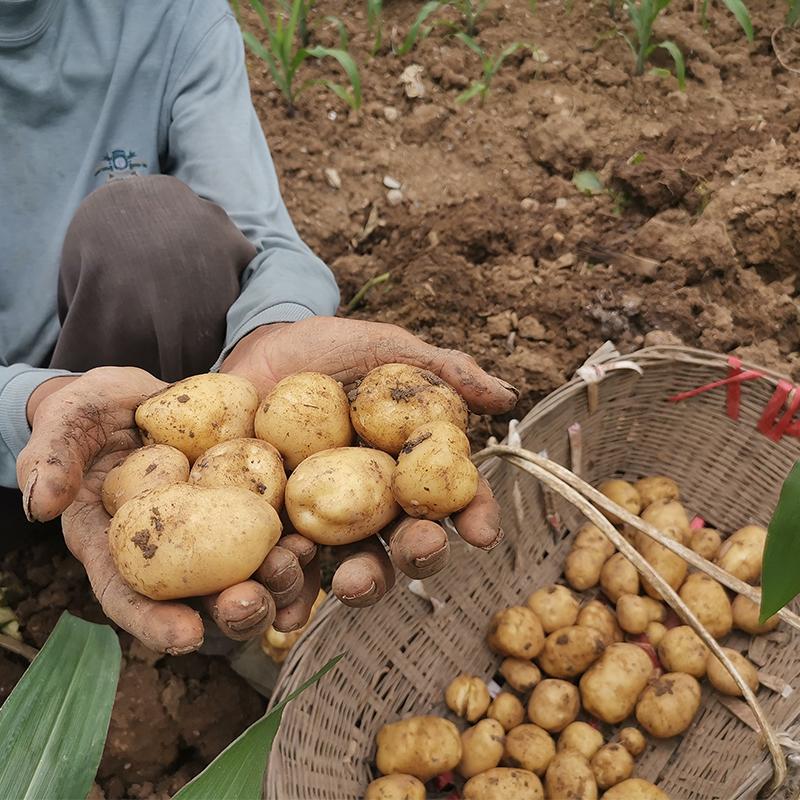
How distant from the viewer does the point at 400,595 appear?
160 cm

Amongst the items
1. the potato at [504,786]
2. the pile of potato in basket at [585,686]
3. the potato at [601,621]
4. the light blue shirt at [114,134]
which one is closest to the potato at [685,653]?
the pile of potato in basket at [585,686]

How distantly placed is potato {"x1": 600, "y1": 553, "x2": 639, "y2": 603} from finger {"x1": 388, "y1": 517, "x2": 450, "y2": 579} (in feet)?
2.61

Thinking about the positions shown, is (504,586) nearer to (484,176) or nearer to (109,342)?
(109,342)

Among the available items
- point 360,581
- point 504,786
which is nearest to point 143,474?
point 360,581

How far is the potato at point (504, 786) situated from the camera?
1430mm

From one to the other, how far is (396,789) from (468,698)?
0.24 meters

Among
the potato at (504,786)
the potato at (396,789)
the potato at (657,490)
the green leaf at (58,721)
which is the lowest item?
the potato at (396,789)

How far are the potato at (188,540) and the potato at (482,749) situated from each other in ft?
2.32

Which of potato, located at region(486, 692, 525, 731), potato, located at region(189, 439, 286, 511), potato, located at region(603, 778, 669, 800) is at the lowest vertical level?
potato, located at region(486, 692, 525, 731)

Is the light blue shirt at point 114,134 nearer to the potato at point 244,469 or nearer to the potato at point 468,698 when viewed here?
the potato at point 244,469

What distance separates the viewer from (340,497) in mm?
1097

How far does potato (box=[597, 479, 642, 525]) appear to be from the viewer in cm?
183

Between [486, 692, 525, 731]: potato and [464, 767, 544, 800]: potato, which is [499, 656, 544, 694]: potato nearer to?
[486, 692, 525, 731]: potato

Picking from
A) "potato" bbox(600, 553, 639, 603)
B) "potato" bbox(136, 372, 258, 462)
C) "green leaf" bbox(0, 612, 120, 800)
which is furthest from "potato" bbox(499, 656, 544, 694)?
"green leaf" bbox(0, 612, 120, 800)
